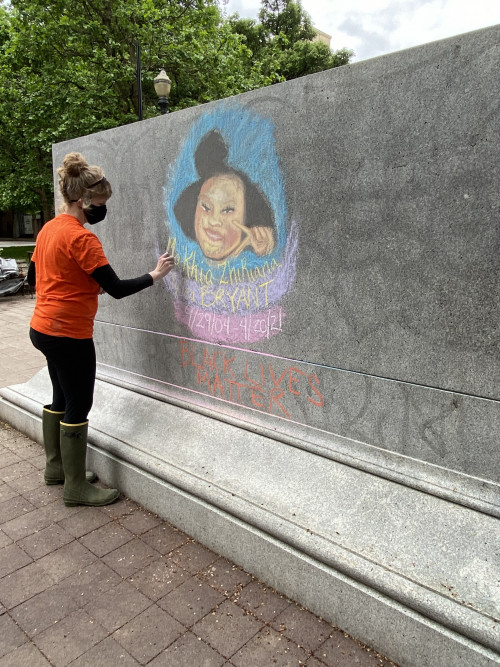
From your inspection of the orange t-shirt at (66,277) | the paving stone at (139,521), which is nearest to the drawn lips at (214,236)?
the orange t-shirt at (66,277)

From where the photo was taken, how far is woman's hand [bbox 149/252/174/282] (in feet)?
10.0

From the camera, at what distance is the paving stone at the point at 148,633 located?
2.07m

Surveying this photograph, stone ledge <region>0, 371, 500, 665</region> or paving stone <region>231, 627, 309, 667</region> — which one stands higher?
stone ledge <region>0, 371, 500, 665</region>

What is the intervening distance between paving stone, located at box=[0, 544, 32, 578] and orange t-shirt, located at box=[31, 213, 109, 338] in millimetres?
1180

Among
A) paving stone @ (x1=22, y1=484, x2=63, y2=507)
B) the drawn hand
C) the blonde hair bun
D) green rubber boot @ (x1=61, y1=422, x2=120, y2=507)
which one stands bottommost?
paving stone @ (x1=22, y1=484, x2=63, y2=507)

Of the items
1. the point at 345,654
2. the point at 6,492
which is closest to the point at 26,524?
the point at 6,492

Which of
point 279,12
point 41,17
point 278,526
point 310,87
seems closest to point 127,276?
point 310,87

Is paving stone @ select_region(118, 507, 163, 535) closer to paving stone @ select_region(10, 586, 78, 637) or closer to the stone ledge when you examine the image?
the stone ledge

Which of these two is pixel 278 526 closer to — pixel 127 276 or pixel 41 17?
pixel 127 276

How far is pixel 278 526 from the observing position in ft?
7.64

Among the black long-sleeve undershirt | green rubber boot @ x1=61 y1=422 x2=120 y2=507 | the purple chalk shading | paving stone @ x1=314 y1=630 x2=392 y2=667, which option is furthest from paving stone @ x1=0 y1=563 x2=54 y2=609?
the purple chalk shading

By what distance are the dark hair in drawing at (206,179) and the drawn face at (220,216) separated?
1.2 inches

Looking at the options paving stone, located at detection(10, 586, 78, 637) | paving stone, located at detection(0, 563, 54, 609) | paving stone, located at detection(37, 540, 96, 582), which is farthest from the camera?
paving stone, located at detection(37, 540, 96, 582)

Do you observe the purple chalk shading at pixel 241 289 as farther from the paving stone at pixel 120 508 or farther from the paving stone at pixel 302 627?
the paving stone at pixel 302 627
